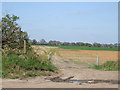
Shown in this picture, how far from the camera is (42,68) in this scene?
51.7ft

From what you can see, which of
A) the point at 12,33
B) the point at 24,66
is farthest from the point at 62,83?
the point at 12,33

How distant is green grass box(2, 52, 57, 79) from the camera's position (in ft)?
45.8

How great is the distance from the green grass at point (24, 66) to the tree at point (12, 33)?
420 centimetres

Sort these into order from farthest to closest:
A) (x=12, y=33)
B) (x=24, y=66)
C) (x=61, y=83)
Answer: (x=12, y=33) → (x=24, y=66) → (x=61, y=83)

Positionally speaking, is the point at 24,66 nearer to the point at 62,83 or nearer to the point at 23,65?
the point at 23,65

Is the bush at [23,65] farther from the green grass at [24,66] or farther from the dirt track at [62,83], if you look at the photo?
the dirt track at [62,83]

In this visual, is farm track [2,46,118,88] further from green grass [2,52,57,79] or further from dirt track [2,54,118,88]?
green grass [2,52,57,79]

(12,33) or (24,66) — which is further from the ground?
(12,33)

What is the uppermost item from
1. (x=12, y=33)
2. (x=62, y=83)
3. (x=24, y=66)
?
(x=12, y=33)

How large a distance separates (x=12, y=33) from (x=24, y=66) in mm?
6937

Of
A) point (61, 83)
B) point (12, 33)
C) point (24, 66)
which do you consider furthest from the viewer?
point (12, 33)

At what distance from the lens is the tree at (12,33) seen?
20.9 meters

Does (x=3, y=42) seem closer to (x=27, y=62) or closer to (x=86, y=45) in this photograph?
(x=27, y=62)

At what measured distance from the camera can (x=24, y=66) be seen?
15219mm
